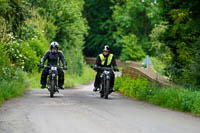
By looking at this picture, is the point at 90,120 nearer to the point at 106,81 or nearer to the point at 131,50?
the point at 106,81

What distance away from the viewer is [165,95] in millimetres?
14703

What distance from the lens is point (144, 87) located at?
1736 cm

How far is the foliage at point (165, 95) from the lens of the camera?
12.9m

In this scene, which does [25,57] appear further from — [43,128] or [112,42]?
[112,42]

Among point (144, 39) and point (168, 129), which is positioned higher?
point (144, 39)

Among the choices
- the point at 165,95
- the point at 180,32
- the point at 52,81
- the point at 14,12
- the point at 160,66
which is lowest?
the point at 165,95

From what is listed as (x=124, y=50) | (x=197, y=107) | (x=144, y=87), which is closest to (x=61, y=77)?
(x=144, y=87)

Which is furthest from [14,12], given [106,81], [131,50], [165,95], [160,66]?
[131,50]

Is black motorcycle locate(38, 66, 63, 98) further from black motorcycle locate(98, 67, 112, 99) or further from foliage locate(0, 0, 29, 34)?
foliage locate(0, 0, 29, 34)

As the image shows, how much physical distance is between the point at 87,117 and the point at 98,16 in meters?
65.4

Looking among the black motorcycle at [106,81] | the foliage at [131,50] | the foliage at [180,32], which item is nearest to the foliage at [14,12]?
the black motorcycle at [106,81]

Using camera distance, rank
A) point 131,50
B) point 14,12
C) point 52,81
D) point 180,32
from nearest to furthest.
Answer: point 52,81, point 180,32, point 14,12, point 131,50

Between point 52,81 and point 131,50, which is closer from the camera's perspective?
point 52,81

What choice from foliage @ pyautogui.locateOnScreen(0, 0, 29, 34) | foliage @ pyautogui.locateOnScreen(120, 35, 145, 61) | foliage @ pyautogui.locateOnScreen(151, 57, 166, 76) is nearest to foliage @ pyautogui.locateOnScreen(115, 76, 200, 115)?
foliage @ pyautogui.locateOnScreen(151, 57, 166, 76)
